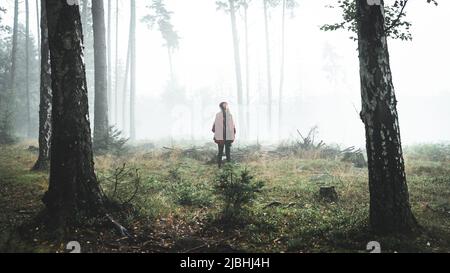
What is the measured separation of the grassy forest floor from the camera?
503 centimetres

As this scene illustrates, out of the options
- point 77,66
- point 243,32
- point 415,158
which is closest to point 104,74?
point 77,66

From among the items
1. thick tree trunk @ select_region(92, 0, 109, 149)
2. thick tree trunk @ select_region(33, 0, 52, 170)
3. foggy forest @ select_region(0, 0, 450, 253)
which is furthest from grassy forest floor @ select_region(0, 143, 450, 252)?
thick tree trunk @ select_region(92, 0, 109, 149)

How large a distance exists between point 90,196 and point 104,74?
1063 cm

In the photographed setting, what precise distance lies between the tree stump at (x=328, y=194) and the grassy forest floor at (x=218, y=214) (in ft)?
0.48

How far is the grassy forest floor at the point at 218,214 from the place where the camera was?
198 inches

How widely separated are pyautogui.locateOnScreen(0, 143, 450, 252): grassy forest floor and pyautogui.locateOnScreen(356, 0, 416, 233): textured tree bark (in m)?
0.33

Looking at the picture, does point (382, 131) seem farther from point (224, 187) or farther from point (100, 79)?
point (100, 79)

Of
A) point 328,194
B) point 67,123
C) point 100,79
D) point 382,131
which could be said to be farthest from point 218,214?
point 100,79

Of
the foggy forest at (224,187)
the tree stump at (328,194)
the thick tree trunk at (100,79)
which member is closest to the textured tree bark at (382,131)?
the foggy forest at (224,187)

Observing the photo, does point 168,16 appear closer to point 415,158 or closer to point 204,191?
point 415,158

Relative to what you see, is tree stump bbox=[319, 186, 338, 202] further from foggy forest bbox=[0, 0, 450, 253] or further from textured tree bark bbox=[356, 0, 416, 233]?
textured tree bark bbox=[356, 0, 416, 233]

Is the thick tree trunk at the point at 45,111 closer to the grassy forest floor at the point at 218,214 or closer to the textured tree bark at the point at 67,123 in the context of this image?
the grassy forest floor at the point at 218,214

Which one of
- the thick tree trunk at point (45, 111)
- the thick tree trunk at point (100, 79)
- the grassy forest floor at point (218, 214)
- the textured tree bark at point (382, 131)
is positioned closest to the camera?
the grassy forest floor at point (218, 214)

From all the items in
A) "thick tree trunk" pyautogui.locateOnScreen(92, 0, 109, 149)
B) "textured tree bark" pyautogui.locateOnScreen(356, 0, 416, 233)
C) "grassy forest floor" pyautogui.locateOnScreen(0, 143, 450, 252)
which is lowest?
"grassy forest floor" pyautogui.locateOnScreen(0, 143, 450, 252)
